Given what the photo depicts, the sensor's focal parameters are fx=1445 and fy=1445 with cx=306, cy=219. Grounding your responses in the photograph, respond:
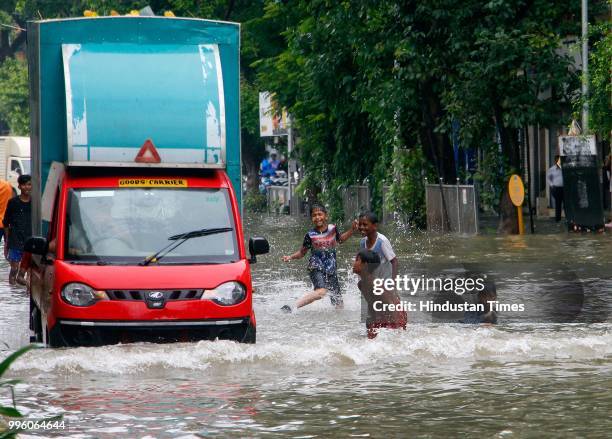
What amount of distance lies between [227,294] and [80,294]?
1232mm

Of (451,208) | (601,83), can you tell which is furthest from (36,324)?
(451,208)

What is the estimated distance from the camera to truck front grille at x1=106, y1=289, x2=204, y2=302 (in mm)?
12023

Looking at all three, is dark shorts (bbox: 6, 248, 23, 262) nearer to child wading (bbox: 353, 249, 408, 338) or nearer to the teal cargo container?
the teal cargo container

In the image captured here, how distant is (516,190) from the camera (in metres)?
30.3

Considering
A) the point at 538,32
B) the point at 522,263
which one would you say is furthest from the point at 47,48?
the point at 538,32

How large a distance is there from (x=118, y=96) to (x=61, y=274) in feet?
5.99

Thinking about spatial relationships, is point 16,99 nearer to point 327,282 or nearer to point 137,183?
point 327,282

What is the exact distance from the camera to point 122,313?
39.3 ft

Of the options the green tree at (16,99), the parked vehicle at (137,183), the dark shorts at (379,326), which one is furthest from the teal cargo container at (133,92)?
the green tree at (16,99)

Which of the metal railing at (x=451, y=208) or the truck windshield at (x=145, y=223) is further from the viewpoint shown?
the metal railing at (x=451, y=208)

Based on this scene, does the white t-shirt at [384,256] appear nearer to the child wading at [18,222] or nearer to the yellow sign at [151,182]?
the yellow sign at [151,182]

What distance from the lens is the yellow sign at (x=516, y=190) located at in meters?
30.3

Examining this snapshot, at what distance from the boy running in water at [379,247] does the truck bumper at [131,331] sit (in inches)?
69.2

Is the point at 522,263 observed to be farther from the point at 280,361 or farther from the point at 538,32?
the point at 280,361
